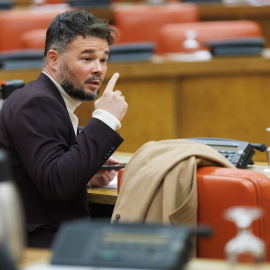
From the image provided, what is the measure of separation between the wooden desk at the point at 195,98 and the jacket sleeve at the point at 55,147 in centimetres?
224

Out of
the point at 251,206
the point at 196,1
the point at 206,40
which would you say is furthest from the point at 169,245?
the point at 196,1

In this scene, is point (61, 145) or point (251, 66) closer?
point (61, 145)

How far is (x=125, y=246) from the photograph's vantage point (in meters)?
1.36

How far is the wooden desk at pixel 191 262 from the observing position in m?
1.39

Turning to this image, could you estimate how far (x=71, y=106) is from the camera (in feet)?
8.30

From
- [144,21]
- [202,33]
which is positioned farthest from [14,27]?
[202,33]

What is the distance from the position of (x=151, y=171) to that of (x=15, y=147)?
0.52m

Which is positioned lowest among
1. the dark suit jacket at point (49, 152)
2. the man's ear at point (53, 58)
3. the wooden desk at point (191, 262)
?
the dark suit jacket at point (49, 152)

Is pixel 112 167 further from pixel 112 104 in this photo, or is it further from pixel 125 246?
pixel 125 246

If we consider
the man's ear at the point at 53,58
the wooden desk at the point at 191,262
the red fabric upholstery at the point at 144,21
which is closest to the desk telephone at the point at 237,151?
the man's ear at the point at 53,58

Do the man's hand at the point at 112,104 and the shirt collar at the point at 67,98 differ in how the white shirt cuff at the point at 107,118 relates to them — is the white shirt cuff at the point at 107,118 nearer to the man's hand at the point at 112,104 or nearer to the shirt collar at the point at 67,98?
the man's hand at the point at 112,104

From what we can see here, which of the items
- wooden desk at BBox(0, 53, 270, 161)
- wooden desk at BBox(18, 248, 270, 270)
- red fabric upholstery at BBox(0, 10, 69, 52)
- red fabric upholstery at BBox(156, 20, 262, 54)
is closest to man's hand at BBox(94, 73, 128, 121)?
wooden desk at BBox(18, 248, 270, 270)

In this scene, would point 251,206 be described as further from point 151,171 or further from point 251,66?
point 251,66

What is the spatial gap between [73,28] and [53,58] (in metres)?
0.13
